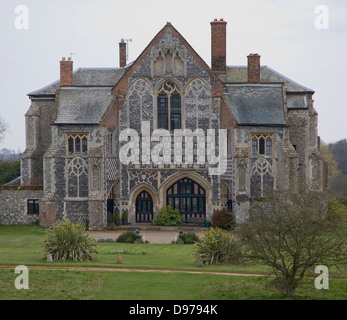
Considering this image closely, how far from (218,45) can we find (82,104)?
35.3 ft

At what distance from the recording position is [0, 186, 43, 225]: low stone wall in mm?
45656

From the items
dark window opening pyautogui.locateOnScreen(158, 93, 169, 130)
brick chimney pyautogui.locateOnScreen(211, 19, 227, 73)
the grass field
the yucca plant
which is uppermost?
brick chimney pyautogui.locateOnScreen(211, 19, 227, 73)

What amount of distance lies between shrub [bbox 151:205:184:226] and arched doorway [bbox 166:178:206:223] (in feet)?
3.86

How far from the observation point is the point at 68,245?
29.2m

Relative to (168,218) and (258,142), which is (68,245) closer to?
(168,218)

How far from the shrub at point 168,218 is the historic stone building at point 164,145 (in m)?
1.07

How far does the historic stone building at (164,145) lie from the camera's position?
144ft

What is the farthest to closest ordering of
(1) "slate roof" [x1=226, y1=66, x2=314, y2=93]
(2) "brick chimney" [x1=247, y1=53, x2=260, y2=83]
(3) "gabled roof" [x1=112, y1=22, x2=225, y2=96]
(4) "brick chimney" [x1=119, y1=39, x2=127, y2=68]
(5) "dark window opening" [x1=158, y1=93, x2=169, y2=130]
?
(4) "brick chimney" [x1=119, y1=39, x2=127, y2=68] → (1) "slate roof" [x1=226, y1=66, x2=314, y2=93] → (2) "brick chimney" [x1=247, y1=53, x2=260, y2=83] → (5) "dark window opening" [x1=158, y1=93, x2=169, y2=130] → (3) "gabled roof" [x1=112, y1=22, x2=225, y2=96]

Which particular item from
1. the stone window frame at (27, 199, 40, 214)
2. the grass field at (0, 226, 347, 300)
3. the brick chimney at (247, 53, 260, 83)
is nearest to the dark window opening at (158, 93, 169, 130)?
the brick chimney at (247, 53, 260, 83)

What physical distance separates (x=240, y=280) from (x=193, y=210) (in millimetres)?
20778

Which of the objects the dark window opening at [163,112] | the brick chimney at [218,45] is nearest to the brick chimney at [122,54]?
the brick chimney at [218,45]

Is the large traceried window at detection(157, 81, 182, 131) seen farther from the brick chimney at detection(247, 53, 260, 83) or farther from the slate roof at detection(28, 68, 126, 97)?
the brick chimney at detection(247, 53, 260, 83)

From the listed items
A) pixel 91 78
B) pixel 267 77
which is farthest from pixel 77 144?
pixel 267 77
